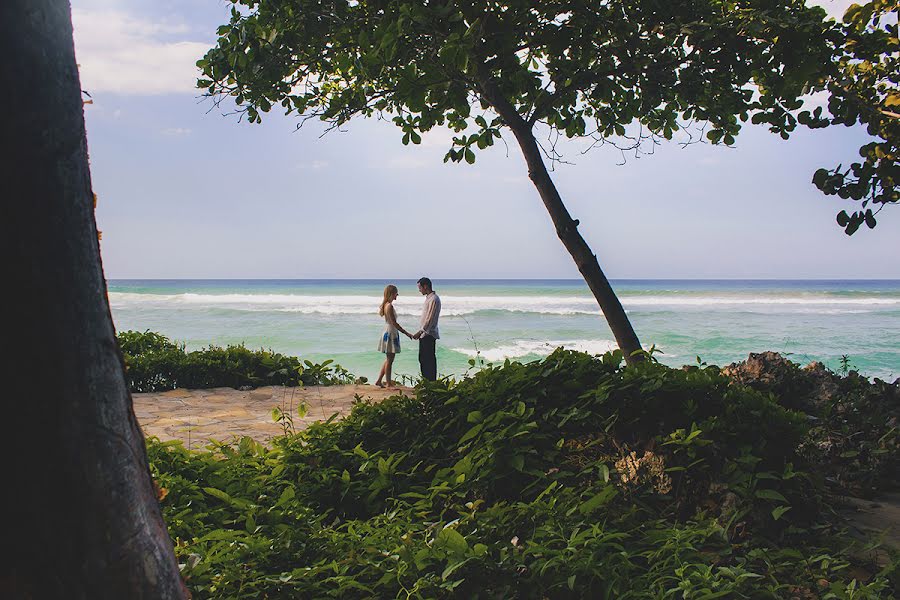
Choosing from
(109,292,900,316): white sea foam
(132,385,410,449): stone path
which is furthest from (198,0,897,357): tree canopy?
(109,292,900,316): white sea foam

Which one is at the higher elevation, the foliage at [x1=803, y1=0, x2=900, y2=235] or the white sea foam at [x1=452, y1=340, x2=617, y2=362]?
the foliage at [x1=803, y1=0, x2=900, y2=235]

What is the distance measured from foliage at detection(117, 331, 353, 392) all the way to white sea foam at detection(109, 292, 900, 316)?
82.5ft

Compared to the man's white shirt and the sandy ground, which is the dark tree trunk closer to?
the sandy ground

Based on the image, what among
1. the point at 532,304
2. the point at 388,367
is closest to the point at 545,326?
the point at 532,304

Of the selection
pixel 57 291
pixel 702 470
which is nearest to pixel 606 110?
pixel 702 470

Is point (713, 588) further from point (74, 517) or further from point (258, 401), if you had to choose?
point (258, 401)

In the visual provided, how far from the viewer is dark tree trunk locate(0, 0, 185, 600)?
188 cm

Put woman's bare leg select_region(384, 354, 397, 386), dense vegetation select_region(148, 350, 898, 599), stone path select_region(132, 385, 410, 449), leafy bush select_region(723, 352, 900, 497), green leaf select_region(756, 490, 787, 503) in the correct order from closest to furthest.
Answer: dense vegetation select_region(148, 350, 898, 599) < green leaf select_region(756, 490, 787, 503) < leafy bush select_region(723, 352, 900, 497) < stone path select_region(132, 385, 410, 449) < woman's bare leg select_region(384, 354, 397, 386)

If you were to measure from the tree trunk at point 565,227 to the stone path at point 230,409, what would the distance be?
3.19 meters

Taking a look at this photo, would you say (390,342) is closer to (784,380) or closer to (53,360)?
(784,380)

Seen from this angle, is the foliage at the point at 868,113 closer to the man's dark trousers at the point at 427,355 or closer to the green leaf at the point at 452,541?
the green leaf at the point at 452,541

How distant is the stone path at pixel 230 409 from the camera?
26.9 ft

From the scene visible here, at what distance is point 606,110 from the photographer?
7.14 metres

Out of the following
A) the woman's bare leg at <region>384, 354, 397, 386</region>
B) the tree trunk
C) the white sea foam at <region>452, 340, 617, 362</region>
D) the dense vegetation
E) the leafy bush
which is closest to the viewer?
the dense vegetation
